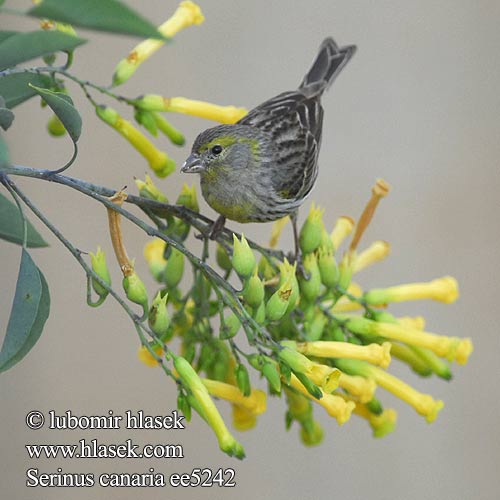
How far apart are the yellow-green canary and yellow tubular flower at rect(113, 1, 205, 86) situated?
20 cm

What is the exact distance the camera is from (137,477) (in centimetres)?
196

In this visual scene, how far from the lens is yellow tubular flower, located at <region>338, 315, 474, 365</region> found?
1.39m

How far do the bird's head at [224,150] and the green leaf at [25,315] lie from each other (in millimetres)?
549

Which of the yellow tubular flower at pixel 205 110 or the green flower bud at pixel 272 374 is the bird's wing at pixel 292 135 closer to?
the yellow tubular flower at pixel 205 110

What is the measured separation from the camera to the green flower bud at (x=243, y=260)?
4.04 feet

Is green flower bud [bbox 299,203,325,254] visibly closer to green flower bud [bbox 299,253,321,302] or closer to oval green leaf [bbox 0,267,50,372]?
green flower bud [bbox 299,253,321,302]

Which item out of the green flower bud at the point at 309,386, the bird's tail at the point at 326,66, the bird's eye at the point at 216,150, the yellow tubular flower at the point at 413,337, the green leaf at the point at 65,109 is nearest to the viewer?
the green leaf at the point at 65,109

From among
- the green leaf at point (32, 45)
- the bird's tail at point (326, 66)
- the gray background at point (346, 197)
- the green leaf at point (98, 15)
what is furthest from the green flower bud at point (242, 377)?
the gray background at point (346, 197)

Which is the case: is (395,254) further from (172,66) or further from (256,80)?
(172,66)

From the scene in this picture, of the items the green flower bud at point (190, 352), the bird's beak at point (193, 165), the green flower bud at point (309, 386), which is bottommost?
the green flower bud at point (309, 386)

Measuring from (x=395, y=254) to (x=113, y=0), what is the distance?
2.90 meters

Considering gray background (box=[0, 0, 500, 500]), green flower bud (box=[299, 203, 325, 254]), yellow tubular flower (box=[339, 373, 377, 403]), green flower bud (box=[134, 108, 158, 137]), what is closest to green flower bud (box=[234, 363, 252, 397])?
yellow tubular flower (box=[339, 373, 377, 403])

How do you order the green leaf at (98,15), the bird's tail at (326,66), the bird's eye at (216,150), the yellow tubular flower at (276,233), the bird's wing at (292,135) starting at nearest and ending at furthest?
the green leaf at (98,15) → the yellow tubular flower at (276,233) → the bird's eye at (216,150) → the bird's wing at (292,135) → the bird's tail at (326,66)

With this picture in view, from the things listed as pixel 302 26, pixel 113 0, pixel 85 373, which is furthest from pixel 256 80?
pixel 113 0
